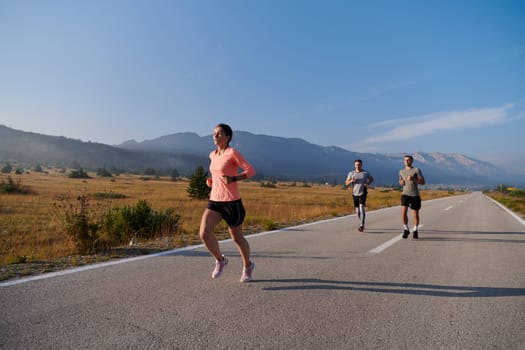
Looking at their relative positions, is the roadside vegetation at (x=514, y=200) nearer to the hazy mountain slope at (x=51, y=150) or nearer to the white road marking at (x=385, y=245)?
the white road marking at (x=385, y=245)

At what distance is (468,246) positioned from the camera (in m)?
7.15

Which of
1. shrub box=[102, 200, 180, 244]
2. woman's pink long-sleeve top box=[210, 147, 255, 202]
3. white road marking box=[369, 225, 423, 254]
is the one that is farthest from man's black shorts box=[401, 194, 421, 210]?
shrub box=[102, 200, 180, 244]

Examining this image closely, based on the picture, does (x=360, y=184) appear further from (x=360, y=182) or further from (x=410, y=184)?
(x=410, y=184)

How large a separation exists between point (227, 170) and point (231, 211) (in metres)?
0.50

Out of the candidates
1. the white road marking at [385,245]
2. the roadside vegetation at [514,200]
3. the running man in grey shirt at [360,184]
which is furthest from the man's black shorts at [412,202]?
the roadside vegetation at [514,200]

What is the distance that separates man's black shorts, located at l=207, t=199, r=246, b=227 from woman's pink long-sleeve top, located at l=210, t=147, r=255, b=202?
5 cm

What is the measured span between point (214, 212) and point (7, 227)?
10796mm

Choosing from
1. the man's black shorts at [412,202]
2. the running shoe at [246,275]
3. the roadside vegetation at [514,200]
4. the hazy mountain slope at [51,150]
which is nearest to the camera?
the running shoe at [246,275]

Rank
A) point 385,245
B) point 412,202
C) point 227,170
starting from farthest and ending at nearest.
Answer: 1. point 412,202
2. point 385,245
3. point 227,170

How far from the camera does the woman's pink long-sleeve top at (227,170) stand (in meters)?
3.78

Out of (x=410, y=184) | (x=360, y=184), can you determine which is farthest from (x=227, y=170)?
(x=360, y=184)

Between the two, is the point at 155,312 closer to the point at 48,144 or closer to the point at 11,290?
the point at 11,290

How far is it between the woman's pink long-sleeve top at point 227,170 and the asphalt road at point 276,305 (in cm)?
112

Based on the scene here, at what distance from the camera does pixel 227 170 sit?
12.5 ft
